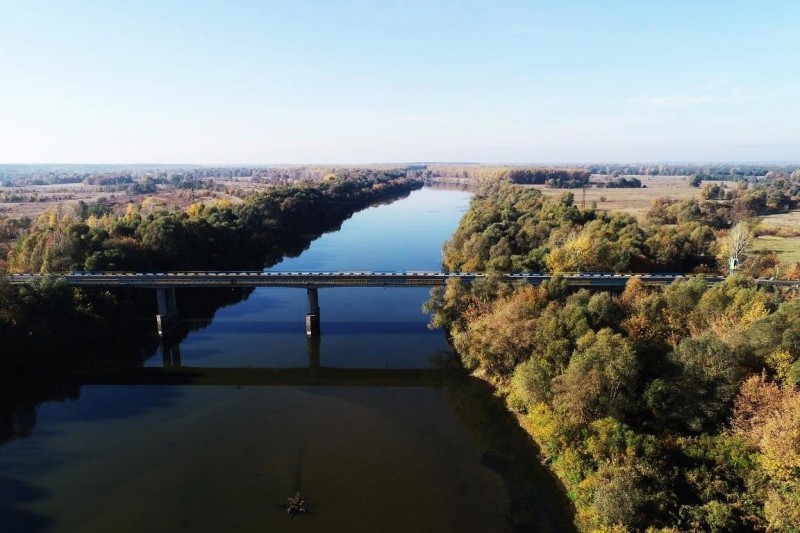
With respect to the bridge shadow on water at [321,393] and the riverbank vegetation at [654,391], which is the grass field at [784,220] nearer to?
the riverbank vegetation at [654,391]

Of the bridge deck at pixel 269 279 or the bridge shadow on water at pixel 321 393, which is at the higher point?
the bridge deck at pixel 269 279

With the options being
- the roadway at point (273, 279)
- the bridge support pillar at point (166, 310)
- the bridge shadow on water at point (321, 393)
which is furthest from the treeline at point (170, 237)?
the bridge shadow on water at point (321, 393)

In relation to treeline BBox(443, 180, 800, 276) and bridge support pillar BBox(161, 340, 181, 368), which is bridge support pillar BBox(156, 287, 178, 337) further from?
treeline BBox(443, 180, 800, 276)

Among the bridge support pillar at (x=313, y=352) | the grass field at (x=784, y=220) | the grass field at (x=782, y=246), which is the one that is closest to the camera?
the bridge support pillar at (x=313, y=352)

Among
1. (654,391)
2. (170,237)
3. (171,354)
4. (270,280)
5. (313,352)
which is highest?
(170,237)

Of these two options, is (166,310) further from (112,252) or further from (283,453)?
(283,453)

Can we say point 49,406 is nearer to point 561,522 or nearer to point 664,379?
point 561,522

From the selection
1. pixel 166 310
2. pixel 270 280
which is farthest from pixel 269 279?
pixel 166 310
